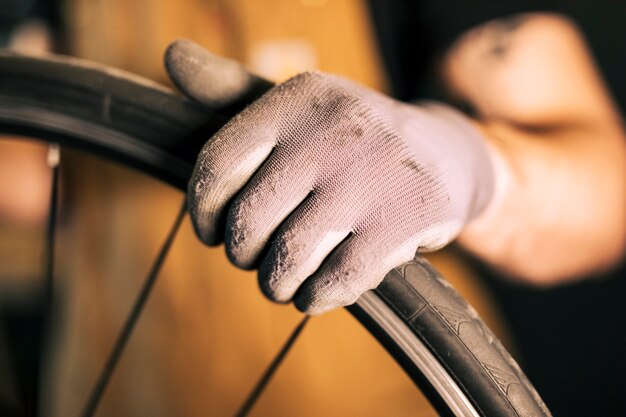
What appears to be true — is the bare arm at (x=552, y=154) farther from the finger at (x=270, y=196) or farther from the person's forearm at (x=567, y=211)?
the finger at (x=270, y=196)

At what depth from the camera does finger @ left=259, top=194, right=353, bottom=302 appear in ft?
0.74

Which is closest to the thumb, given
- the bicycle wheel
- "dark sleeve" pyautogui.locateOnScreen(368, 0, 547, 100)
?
the bicycle wheel

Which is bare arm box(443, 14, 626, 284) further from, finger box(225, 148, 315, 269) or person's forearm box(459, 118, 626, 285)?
finger box(225, 148, 315, 269)

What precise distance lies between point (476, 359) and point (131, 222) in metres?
0.62

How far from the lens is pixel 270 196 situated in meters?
0.23

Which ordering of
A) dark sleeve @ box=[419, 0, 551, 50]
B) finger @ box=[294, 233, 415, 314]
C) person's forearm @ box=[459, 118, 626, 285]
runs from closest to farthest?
finger @ box=[294, 233, 415, 314] < person's forearm @ box=[459, 118, 626, 285] < dark sleeve @ box=[419, 0, 551, 50]

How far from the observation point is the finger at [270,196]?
0.75 ft

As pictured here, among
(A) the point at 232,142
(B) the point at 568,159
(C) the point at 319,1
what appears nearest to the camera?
(A) the point at 232,142

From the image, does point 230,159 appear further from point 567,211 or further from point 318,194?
point 567,211

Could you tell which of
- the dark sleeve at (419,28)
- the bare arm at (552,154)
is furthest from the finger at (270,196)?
the dark sleeve at (419,28)

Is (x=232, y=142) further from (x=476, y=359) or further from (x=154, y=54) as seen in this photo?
(x=154, y=54)

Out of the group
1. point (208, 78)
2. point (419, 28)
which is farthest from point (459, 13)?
point (208, 78)

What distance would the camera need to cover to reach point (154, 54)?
0.75 m

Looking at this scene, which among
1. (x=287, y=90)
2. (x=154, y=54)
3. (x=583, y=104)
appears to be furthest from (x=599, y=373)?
(x=154, y=54)
